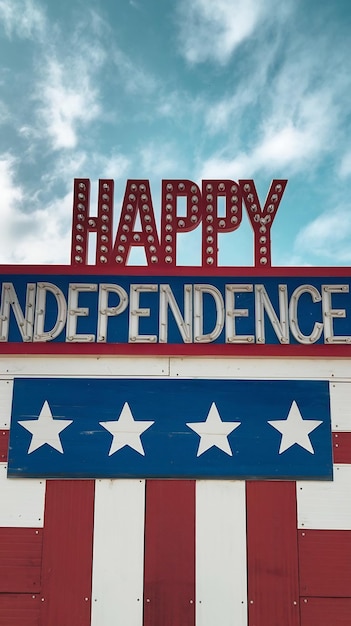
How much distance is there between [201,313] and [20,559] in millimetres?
2400

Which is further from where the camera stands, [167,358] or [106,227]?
[106,227]

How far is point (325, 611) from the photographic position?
4133 mm

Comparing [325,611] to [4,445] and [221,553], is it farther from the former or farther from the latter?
[4,445]

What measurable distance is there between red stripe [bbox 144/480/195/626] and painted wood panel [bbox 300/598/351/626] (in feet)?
2.79

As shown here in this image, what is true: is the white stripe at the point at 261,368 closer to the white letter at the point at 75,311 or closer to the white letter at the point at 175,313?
the white letter at the point at 175,313

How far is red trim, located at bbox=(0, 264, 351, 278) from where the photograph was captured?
15.3 feet

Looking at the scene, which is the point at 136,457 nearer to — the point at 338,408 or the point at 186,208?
the point at 338,408

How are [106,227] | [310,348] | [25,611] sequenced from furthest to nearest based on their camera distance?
1. [106,227]
2. [310,348]
3. [25,611]

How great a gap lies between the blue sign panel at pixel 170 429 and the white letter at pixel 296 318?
1.20 ft

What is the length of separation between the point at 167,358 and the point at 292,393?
3.47ft

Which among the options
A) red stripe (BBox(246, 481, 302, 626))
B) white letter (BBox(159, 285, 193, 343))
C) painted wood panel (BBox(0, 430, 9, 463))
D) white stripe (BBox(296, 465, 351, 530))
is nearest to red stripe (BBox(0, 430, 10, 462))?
painted wood panel (BBox(0, 430, 9, 463))

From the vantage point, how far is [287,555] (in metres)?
4.20

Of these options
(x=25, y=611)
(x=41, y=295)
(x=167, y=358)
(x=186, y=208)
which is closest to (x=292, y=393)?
(x=167, y=358)

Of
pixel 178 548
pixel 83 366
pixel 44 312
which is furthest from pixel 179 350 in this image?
pixel 178 548
